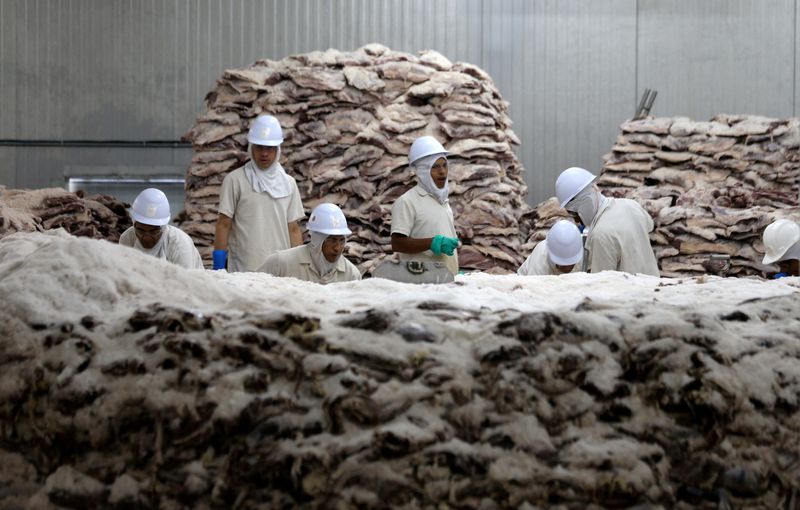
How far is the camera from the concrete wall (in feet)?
41.9

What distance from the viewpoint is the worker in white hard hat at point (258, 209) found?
24.2ft

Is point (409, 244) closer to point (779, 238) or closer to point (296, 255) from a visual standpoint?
point (296, 255)

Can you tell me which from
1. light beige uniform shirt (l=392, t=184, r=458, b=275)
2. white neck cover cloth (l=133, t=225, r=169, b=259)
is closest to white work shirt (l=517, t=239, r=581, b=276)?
light beige uniform shirt (l=392, t=184, r=458, b=275)

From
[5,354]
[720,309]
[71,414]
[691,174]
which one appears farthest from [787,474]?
[691,174]

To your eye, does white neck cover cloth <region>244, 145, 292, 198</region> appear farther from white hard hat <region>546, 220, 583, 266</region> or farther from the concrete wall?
the concrete wall

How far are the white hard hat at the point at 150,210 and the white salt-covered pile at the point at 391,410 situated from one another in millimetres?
4484

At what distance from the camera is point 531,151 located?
506 inches

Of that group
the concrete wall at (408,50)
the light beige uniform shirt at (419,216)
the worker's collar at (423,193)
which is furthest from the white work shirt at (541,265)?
the concrete wall at (408,50)

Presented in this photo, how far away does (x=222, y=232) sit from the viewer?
7.32 metres

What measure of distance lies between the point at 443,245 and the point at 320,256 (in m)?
0.89

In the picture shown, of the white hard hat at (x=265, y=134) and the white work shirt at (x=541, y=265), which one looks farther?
the white hard hat at (x=265, y=134)

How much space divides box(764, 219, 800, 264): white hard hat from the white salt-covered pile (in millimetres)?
6212

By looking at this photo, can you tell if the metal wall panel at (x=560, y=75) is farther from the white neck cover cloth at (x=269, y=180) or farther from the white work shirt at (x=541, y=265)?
the white neck cover cloth at (x=269, y=180)

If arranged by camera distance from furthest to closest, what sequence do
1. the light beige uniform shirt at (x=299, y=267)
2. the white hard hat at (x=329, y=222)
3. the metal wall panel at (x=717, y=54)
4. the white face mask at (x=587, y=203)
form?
the metal wall panel at (x=717, y=54), the white face mask at (x=587, y=203), the white hard hat at (x=329, y=222), the light beige uniform shirt at (x=299, y=267)
